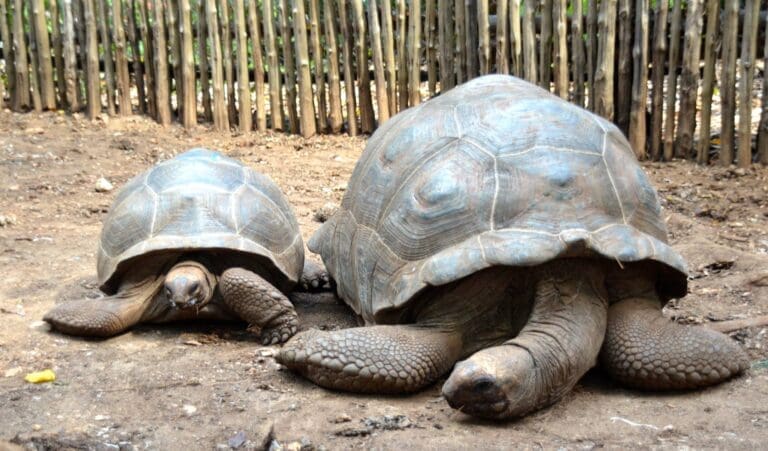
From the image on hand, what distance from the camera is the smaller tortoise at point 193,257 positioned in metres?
4.04

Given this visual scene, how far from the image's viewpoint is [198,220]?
4164 mm

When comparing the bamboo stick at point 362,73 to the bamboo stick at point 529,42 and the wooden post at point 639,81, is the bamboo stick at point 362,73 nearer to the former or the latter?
the bamboo stick at point 529,42

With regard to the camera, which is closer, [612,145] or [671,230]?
[612,145]

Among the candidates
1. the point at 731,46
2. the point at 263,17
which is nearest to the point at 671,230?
the point at 731,46

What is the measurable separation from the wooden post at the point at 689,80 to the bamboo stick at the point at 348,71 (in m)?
2.51

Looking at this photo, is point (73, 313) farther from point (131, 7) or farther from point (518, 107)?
point (131, 7)

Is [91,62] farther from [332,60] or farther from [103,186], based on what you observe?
[332,60]

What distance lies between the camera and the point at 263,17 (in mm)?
7664

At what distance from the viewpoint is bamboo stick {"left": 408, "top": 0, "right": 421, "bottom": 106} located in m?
7.34

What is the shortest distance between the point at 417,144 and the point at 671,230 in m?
2.29

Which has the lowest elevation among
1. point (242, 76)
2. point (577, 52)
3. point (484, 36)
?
point (242, 76)

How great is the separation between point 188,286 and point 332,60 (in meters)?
4.05

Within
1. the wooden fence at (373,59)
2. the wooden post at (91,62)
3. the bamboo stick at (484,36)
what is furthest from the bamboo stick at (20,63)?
the bamboo stick at (484,36)

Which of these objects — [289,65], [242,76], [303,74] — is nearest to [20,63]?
[242,76]
